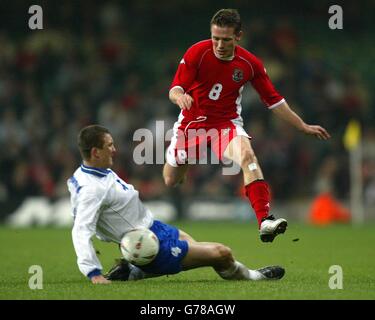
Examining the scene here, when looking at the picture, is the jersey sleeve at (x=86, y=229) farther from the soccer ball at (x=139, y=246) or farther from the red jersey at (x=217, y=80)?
the red jersey at (x=217, y=80)

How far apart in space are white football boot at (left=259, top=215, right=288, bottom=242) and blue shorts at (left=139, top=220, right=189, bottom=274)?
2.48 ft

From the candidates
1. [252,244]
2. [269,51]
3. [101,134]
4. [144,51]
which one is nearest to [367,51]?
[269,51]

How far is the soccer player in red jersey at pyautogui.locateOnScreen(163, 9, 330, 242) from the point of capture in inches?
314

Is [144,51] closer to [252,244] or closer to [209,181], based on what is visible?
[209,181]

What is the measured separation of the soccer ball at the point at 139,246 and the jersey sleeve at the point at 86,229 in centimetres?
25

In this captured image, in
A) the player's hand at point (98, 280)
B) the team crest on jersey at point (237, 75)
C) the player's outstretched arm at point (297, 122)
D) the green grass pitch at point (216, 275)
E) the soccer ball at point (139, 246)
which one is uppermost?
the team crest on jersey at point (237, 75)

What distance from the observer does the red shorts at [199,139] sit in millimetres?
8336

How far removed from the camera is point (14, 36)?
69.1 ft

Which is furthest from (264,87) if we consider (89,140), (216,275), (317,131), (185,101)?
(89,140)

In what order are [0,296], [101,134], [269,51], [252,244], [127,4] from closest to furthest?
[0,296] < [101,134] < [252,244] < [269,51] < [127,4]

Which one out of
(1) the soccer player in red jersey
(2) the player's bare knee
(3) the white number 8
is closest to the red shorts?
(1) the soccer player in red jersey

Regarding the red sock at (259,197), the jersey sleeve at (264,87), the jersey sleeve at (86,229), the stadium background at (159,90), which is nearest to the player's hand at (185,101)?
the red sock at (259,197)

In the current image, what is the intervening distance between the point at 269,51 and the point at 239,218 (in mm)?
4414

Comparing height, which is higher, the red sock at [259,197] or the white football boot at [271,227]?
the red sock at [259,197]
